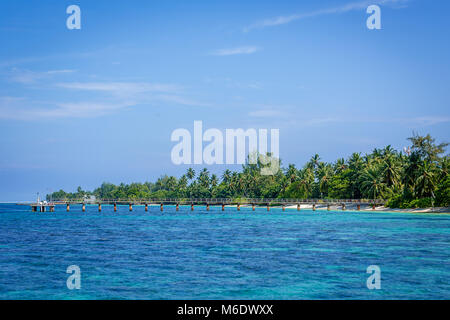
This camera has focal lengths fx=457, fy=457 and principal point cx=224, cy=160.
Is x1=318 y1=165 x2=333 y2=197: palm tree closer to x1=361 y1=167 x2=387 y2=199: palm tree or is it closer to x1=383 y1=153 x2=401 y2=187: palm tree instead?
x1=361 y1=167 x2=387 y2=199: palm tree

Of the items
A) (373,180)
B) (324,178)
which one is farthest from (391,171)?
(324,178)

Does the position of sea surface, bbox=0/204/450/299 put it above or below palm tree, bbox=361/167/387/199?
below

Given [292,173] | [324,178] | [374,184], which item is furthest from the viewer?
[292,173]

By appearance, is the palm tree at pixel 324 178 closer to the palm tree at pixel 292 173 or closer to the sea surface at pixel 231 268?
the palm tree at pixel 292 173

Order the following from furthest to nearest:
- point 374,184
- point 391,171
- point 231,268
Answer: point 374,184 → point 391,171 → point 231,268

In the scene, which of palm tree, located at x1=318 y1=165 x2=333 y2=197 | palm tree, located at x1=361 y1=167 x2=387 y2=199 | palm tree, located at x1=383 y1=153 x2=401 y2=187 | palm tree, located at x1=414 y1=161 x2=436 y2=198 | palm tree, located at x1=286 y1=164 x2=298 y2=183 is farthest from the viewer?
palm tree, located at x1=286 y1=164 x2=298 y2=183

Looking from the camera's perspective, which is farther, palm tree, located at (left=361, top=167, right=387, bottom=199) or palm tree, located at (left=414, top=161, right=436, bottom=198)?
palm tree, located at (left=361, top=167, right=387, bottom=199)

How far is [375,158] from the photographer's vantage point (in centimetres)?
13888

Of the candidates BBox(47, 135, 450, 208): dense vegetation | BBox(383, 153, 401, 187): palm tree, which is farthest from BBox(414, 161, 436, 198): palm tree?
BBox(383, 153, 401, 187): palm tree

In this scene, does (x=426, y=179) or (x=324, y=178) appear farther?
(x=324, y=178)

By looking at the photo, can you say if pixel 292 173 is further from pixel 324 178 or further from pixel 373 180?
pixel 373 180

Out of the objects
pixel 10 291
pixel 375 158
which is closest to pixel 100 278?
pixel 10 291

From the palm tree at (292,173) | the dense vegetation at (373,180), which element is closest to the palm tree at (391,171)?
the dense vegetation at (373,180)
